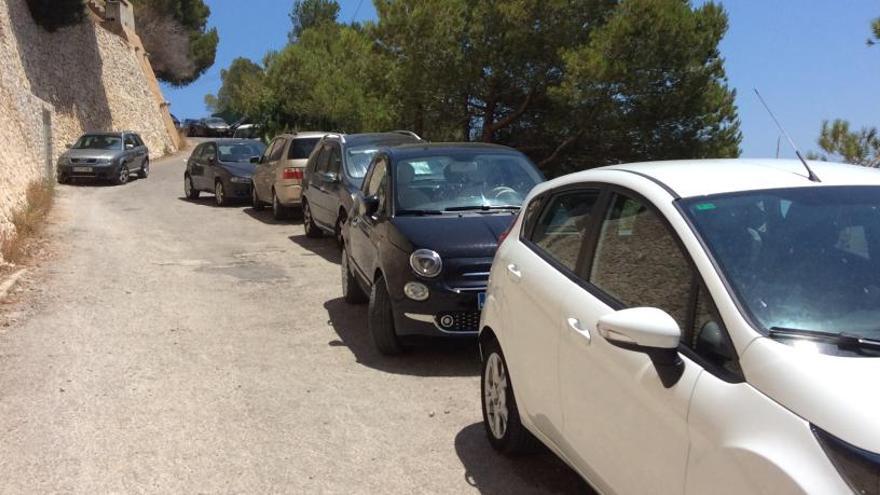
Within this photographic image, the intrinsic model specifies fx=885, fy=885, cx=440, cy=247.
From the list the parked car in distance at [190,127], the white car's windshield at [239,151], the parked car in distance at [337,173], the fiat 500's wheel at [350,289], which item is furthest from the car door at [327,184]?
the parked car in distance at [190,127]

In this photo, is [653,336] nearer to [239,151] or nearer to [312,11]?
[239,151]

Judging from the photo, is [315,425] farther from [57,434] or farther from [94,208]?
[94,208]

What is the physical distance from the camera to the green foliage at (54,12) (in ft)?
112

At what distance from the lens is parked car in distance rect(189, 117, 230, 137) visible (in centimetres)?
6506

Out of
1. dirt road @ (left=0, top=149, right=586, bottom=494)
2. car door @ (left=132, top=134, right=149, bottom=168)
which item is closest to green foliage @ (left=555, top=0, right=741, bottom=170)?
dirt road @ (left=0, top=149, right=586, bottom=494)

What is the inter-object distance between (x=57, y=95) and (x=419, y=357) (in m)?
32.6

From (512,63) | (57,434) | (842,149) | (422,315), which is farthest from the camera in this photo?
(512,63)

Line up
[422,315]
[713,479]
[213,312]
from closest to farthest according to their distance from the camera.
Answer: [713,479], [422,315], [213,312]

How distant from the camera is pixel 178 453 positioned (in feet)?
16.2

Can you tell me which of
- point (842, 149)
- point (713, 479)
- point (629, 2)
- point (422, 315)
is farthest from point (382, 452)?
point (629, 2)

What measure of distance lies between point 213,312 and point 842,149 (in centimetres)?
919

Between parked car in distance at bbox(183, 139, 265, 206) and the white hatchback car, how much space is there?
17.2m

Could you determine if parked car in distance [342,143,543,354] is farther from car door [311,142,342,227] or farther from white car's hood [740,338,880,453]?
white car's hood [740,338,880,453]

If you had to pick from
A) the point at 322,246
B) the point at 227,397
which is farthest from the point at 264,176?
the point at 227,397
